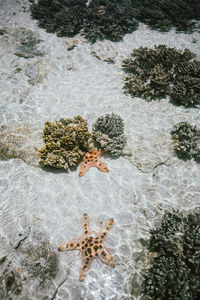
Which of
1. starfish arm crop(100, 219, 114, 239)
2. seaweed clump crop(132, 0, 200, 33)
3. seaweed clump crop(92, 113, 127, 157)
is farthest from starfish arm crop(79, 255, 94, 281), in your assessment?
seaweed clump crop(132, 0, 200, 33)

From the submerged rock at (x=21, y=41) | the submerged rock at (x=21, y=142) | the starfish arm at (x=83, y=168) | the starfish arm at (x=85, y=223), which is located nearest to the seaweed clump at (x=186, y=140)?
the starfish arm at (x=83, y=168)

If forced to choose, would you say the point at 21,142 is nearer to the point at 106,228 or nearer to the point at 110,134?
the point at 110,134

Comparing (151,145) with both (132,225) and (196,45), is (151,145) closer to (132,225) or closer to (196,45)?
(132,225)

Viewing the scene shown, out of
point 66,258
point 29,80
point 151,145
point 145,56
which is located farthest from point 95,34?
point 66,258

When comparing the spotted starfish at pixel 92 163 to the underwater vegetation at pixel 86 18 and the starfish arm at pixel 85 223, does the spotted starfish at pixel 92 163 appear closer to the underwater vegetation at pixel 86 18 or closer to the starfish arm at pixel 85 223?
the starfish arm at pixel 85 223

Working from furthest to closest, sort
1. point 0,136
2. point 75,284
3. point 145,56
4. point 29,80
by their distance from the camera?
point 145,56 < point 29,80 < point 0,136 < point 75,284

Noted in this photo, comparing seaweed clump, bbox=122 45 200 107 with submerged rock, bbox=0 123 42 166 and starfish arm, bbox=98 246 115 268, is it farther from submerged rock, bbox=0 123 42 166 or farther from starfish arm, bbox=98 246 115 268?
starfish arm, bbox=98 246 115 268
